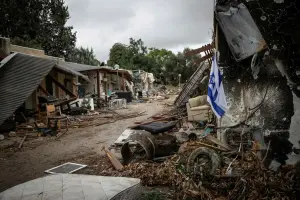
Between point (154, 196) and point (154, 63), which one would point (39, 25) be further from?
point (154, 196)

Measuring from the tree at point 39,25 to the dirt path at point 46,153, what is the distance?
21.0 meters

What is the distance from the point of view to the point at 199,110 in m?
10.9

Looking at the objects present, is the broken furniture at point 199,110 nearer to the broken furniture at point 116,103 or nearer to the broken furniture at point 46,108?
the broken furniture at point 46,108

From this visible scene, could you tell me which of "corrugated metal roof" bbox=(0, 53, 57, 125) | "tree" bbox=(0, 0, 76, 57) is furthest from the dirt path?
"tree" bbox=(0, 0, 76, 57)

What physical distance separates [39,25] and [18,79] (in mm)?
22078

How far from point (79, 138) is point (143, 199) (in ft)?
21.1

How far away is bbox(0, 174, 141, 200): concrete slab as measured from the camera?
3.47 m

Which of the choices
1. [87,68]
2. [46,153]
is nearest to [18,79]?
[46,153]

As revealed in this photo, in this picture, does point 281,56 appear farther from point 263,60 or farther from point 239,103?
point 239,103

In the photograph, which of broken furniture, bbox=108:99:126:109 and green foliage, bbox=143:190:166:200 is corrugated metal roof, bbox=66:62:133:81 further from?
green foliage, bbox=143:190:166:200

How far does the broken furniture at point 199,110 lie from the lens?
1075 cm

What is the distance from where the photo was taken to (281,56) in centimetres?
540

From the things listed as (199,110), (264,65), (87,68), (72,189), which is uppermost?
(87,68)

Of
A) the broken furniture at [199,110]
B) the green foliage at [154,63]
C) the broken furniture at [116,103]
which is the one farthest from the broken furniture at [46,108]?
the green foliage at [154,63]
